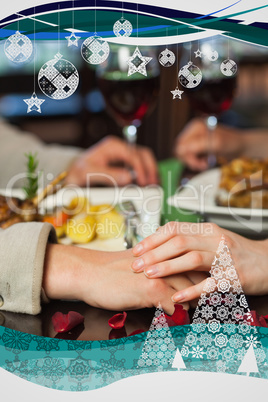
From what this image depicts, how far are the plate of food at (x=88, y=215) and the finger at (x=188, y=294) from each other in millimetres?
104

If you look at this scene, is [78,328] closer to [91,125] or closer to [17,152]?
[17,152]

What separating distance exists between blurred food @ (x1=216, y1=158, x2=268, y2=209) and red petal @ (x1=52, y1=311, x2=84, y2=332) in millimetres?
250

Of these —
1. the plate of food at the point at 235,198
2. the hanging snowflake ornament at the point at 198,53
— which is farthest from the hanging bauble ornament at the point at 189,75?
the plate of food at the point at 235,198

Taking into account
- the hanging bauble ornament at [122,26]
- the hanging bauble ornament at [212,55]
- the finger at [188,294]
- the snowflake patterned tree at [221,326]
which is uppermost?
the hanging bauble ornament at [122,26]

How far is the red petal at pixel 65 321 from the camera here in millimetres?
370

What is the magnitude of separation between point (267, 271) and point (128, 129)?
0.36 metres

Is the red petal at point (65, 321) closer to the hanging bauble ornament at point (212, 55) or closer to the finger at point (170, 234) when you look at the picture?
the finger at point (170, 234)

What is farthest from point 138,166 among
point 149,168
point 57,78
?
point 57,78

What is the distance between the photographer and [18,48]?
49 cm

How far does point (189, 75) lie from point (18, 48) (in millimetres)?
164

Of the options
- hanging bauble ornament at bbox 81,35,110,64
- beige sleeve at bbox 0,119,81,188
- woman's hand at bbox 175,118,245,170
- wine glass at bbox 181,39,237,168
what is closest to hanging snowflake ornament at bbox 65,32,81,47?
hanging bauble ornament at bbox 81,35,110,64

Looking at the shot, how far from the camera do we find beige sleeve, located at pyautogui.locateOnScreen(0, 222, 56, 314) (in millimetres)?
399

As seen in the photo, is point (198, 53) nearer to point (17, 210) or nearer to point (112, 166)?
point (17, 210)

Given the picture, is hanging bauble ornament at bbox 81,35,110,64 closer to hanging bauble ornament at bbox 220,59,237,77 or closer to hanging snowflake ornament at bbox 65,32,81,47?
hanging snowflake ornament at bbox 65,32,81,47
